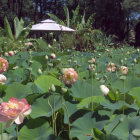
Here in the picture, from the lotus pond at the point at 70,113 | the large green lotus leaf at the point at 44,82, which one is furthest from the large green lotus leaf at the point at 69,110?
the large green lotus leaf at the point at 44,82

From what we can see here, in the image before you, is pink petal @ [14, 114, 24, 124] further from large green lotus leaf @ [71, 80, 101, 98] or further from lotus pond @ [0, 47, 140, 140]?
large green lotus leaf @ [71, 80, 101, 98]

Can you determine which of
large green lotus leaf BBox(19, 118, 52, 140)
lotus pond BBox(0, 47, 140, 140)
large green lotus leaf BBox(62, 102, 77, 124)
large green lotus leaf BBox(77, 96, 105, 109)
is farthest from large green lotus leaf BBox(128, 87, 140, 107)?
large green lotus leaf BBox(19, 118, 52, 140)

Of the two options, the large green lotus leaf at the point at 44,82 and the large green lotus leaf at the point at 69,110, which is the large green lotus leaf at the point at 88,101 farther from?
the large green lotus leaf at the point at 44,82

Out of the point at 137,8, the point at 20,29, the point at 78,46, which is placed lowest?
the point at 78,46

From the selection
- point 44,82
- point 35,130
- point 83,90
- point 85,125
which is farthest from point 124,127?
point 44,82

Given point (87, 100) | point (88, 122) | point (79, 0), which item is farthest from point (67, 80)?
point (79, 0)

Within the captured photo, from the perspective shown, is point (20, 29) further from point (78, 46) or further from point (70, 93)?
point (70, 93)

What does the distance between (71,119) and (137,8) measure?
2279 centimetres

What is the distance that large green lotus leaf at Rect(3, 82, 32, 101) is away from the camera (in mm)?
961

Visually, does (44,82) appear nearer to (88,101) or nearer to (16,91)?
(16,91)

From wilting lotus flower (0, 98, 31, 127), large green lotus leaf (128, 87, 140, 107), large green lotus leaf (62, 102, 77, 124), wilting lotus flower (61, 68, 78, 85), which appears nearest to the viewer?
wilting lotus flower (0, 98, 31, 127)

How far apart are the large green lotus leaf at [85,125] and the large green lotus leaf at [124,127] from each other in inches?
2.4

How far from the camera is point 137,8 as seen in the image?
71.9 feet

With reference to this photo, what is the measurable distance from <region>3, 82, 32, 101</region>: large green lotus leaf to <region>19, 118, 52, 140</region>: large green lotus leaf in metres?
0.28
